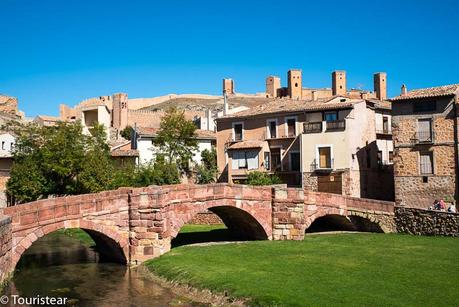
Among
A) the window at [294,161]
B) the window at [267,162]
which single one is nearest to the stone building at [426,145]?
the window at [294,161]

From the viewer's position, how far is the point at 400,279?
1742cm

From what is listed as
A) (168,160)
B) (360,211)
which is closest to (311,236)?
(360,211)

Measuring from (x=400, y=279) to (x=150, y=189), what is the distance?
1195 cm

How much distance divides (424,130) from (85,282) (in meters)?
25.0

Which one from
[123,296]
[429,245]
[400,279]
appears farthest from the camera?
[429,245]

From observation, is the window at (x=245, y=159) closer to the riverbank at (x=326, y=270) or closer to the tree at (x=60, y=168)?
the tree at (x=60, y=168)

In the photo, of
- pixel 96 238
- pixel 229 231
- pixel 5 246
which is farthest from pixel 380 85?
pixel 5 246

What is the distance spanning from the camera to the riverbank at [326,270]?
1562 centimetres

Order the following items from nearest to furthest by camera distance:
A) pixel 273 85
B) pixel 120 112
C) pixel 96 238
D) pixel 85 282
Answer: pixel 85 282 < pixel 96 238 < pixel 120 112 < pixel 273 85

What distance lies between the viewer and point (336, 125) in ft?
135

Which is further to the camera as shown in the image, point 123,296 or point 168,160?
point 168,160

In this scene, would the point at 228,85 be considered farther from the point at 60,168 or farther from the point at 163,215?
the point at 163,215

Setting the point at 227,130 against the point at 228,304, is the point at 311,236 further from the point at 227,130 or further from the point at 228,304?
the point at 227,130

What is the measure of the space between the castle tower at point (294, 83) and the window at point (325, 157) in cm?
3641
